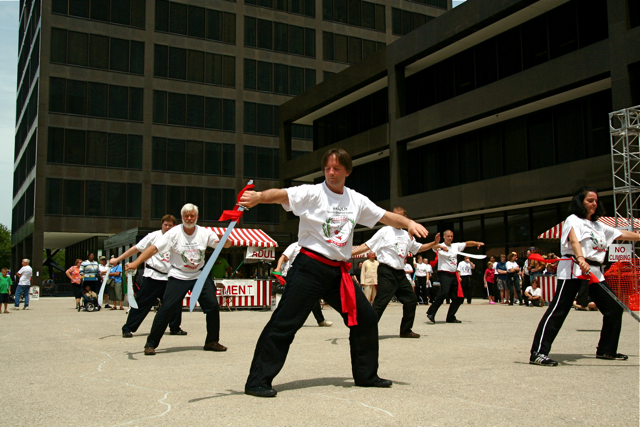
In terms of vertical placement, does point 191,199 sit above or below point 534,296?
above

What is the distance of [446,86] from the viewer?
3078cm

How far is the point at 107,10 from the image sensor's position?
46.7 meters

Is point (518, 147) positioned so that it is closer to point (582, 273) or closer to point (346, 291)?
point (582, 273)

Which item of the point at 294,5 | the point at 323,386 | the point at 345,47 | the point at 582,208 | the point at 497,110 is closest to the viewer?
the point at 323,386

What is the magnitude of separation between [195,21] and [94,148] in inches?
511

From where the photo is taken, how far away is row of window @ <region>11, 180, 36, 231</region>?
4669cm

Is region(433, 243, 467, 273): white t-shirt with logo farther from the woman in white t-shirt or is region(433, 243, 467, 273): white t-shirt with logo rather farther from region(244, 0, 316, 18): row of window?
region(244, 0, 316, 18): row of window

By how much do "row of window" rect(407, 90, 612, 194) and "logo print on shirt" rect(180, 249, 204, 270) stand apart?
65.6 feet

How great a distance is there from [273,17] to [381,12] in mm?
9997

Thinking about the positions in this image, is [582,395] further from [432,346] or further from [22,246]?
[22,246]

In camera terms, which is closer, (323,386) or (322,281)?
(322,281)

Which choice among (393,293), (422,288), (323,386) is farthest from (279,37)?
(323,386)

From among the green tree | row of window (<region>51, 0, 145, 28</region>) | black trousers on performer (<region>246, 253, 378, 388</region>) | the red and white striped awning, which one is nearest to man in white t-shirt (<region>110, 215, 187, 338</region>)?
black trousers on performer (<region>246, 253, 378, 388</region>)

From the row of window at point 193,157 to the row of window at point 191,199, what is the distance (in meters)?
1.42
